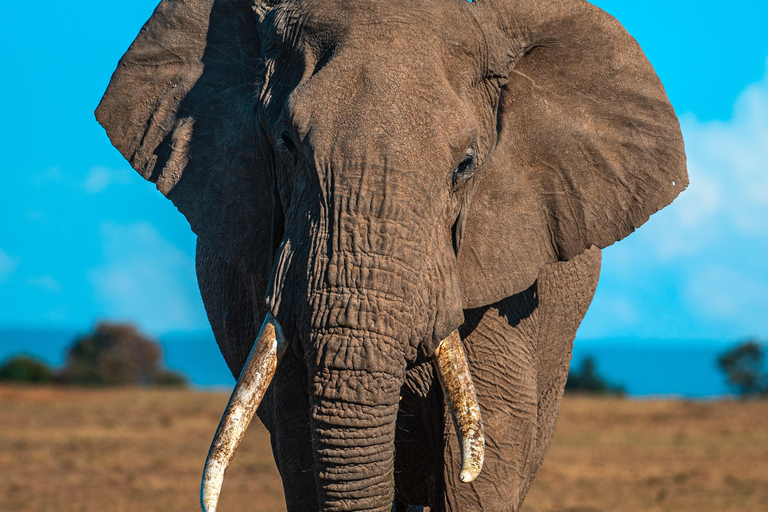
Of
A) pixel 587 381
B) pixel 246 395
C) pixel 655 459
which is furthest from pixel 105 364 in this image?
pixel 246 395

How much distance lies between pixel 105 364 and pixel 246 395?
40346mm

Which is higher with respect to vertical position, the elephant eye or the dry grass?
the dry grass

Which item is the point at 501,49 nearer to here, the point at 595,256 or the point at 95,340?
the point at 595,256

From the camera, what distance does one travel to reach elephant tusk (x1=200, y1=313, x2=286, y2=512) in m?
3.44

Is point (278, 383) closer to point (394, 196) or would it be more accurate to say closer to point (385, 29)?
point (394, 196)

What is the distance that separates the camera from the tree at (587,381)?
140 feet

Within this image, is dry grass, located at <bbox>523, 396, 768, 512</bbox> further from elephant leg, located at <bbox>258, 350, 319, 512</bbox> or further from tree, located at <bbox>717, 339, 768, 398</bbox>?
tree, located at <bbox>717, 339, 768, 398</bbox>

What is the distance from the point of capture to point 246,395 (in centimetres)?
348

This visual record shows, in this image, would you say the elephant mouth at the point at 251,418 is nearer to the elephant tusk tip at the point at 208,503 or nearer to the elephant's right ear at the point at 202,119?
the elephant tusk tip at the point at 208,503

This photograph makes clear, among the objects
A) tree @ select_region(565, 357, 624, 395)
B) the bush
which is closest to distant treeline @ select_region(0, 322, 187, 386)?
the bush

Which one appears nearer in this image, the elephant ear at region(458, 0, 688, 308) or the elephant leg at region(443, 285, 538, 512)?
the elephant ear at region(458, 0, 688, 308)

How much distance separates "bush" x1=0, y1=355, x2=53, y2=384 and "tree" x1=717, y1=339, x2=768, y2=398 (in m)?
26.2

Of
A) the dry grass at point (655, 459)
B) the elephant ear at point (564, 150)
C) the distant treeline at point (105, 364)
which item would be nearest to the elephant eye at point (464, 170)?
the elephant ear at point (564, 150)

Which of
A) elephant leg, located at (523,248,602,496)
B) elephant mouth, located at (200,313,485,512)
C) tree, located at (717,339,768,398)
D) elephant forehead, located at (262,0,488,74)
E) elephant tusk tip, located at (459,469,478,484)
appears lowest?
elephant tusk tip, located at (459,469,478,484)
